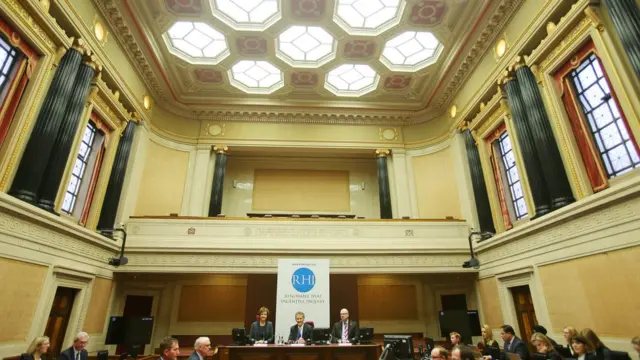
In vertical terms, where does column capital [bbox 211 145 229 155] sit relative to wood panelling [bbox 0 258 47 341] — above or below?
above

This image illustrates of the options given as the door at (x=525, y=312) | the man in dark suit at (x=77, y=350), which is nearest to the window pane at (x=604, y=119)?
the door at (x=525, y=312)

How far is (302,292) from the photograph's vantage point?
6582 mm

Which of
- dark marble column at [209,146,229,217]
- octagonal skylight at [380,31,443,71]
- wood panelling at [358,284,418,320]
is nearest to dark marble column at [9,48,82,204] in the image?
dark marble column at [209,146,229,217]

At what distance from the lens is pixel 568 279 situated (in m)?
6.13

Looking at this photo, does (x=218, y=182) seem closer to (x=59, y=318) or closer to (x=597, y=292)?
(x=59, y=318)

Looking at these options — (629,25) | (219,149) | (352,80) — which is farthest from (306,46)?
(629,25)

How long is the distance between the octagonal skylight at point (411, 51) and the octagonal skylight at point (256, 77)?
3518mm

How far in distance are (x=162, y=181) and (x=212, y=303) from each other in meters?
4.05

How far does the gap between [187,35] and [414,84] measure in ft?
23.6

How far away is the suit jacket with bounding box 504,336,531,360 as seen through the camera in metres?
4.93

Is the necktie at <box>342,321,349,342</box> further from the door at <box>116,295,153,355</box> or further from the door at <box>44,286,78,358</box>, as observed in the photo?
the door at <box>116,295,153,355</box>

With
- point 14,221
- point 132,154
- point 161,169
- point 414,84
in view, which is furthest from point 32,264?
point 414,84

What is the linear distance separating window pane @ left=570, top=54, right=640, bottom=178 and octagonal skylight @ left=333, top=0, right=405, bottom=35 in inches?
179

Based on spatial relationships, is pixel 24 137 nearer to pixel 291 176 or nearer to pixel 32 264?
pixel 32 264
